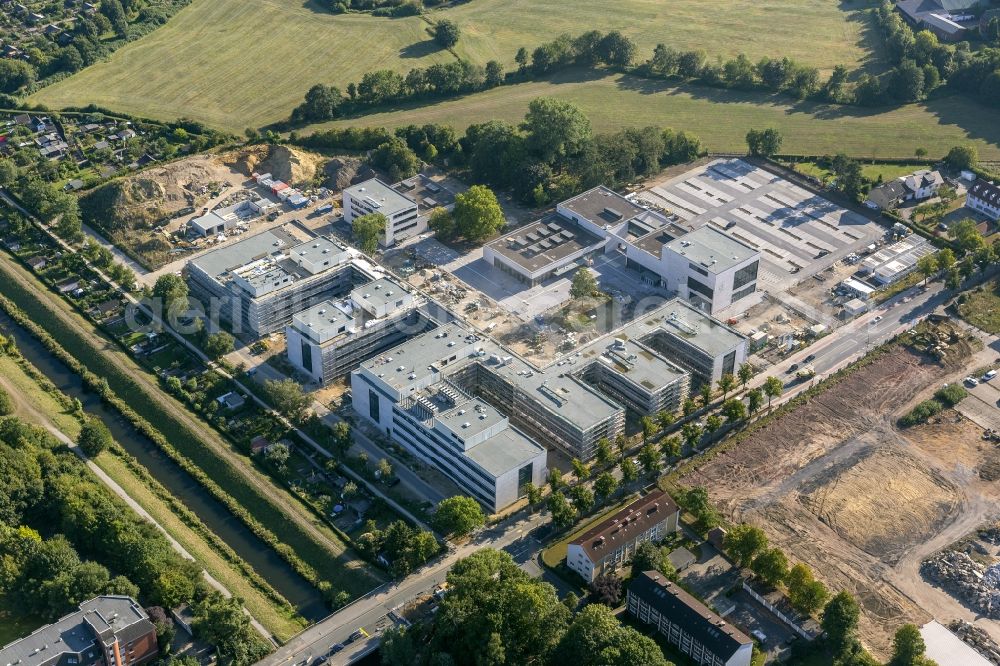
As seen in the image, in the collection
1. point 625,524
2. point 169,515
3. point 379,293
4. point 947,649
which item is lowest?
point 947,649

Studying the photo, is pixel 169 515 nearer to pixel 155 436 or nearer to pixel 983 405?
pixel 155 436

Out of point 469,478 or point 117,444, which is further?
point 117,444

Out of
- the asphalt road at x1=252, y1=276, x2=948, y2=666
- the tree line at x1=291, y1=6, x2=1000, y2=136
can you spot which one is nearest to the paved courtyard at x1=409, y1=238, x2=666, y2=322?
the asphalt road at x1=252, y1=276, x2=948, y2=666

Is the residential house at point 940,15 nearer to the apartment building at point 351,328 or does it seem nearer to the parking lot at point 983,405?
the parking lot at point 983,405

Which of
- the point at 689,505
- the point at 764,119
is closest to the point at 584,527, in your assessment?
the point at 689,505

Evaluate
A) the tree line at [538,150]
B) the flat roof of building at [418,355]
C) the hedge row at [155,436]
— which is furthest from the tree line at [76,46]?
the flat roof of building at [418,355]

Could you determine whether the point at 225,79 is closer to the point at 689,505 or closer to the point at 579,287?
the point at 579,287

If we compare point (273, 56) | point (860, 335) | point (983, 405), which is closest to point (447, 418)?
point (860, 335)
